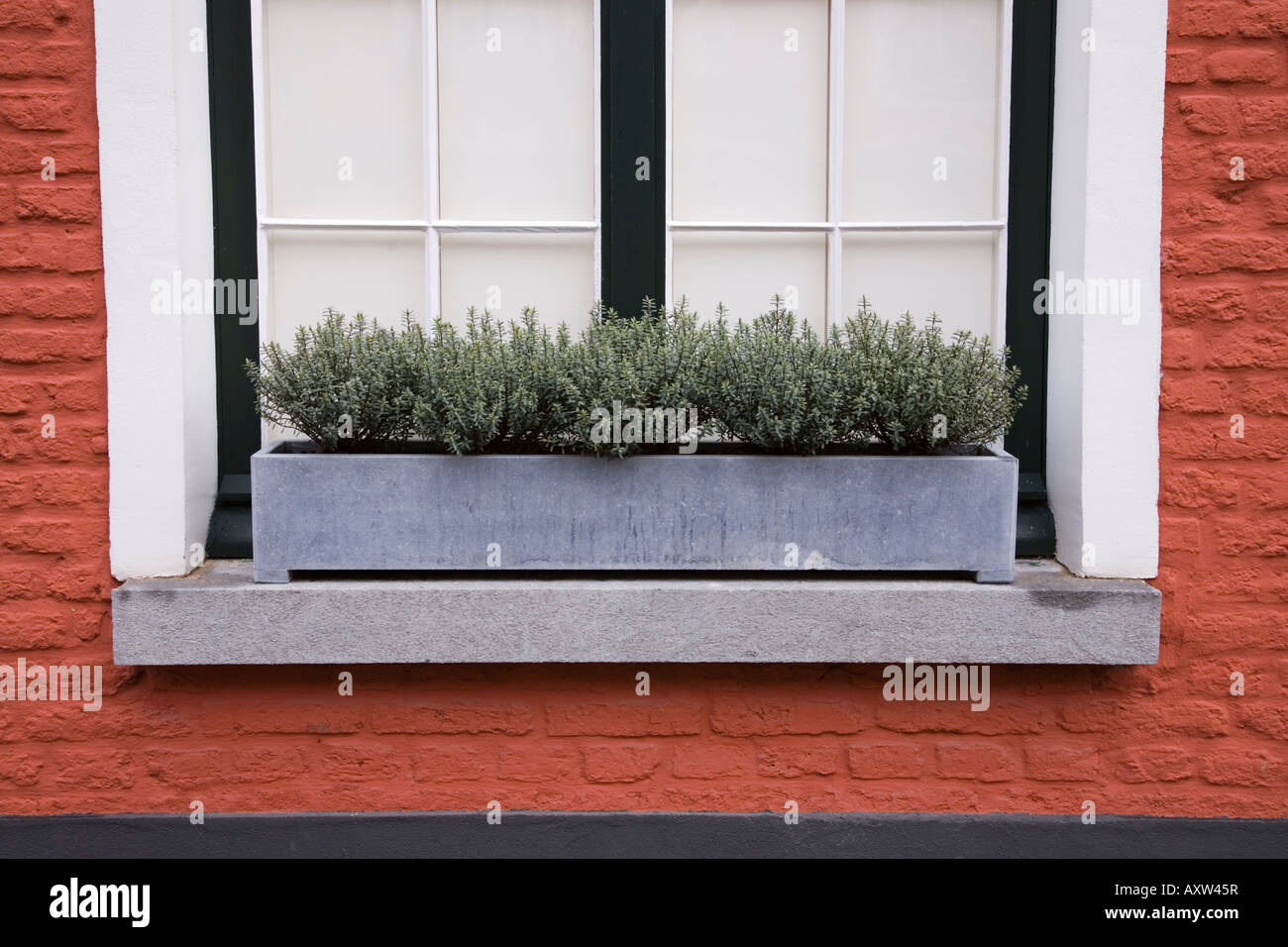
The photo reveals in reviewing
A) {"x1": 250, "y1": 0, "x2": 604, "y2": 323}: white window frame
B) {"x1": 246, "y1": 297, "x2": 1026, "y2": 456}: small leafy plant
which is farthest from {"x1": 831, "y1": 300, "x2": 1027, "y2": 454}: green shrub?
{"x1": 250, "y1": 0, "x2": 604, "y2": 323}: white window frame

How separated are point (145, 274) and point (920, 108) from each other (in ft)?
7.13

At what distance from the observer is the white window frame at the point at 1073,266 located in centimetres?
280

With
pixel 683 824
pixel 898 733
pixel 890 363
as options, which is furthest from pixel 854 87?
pixel 683 824

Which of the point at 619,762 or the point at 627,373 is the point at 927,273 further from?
the point at 619,762

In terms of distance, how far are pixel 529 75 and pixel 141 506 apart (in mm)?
1592

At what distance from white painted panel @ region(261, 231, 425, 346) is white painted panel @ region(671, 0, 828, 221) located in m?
0.77

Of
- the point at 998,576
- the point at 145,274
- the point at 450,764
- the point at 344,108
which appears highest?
the point at 344,108

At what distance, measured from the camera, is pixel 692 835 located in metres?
2.93

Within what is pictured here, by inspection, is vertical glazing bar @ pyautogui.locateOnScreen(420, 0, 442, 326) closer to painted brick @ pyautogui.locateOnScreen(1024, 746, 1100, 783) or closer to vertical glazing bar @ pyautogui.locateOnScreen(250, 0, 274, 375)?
vertical glazing bar @ pyautogui.locateOnScreen(250, 0, 274, 375)

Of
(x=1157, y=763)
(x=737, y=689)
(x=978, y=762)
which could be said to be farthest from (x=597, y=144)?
(x=1157, y=763)

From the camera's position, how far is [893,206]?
3.13 m

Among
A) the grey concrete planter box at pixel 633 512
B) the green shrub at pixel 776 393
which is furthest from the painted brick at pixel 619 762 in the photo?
the green shrub at pixel 776 393

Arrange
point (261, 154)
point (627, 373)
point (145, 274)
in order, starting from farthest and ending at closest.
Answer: point (261, 154), point (145, 274), point (627, 373)

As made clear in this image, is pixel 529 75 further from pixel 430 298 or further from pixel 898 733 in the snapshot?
pixel 898 733
